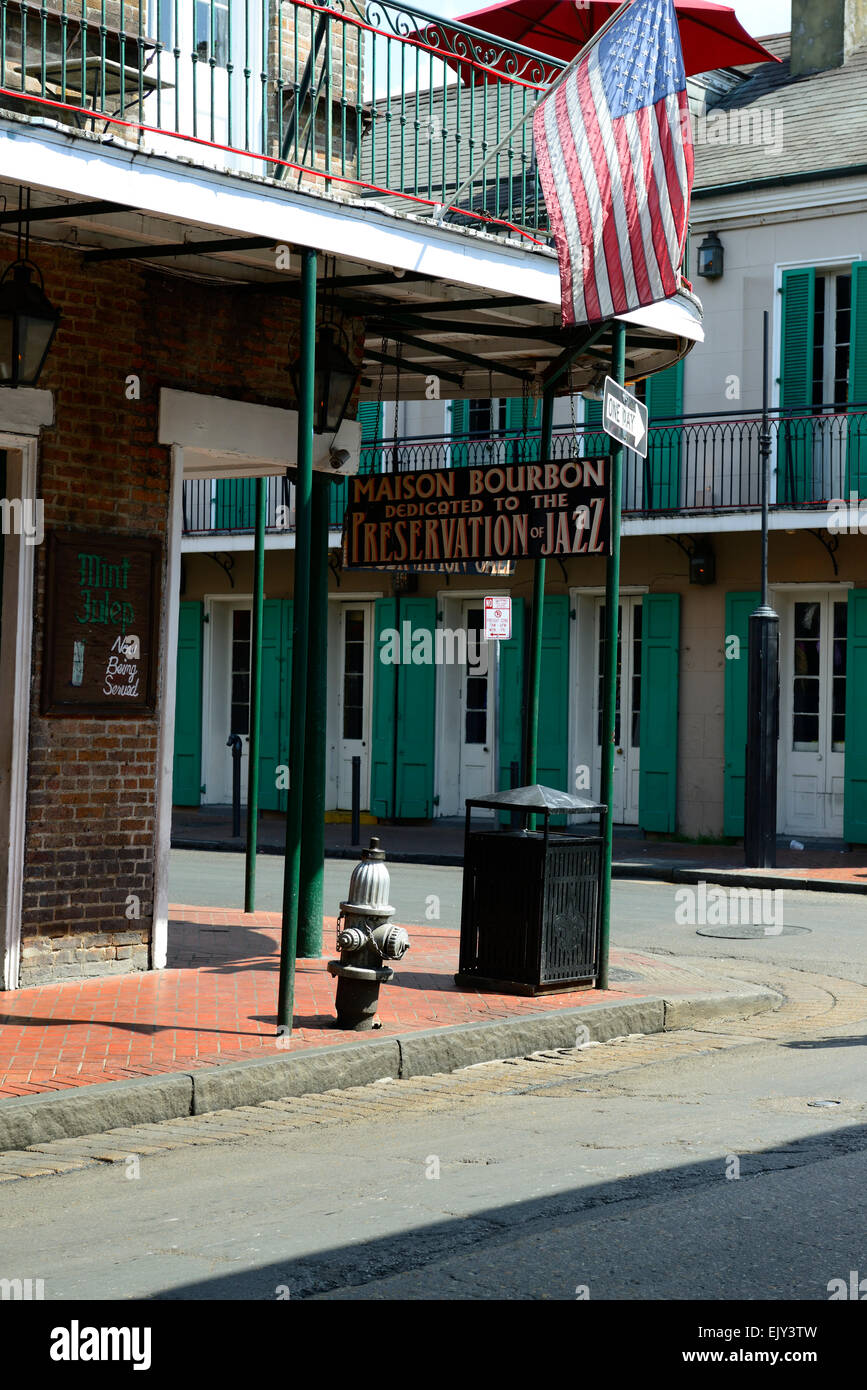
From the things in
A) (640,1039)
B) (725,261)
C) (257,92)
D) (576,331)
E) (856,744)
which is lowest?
(640,1039)

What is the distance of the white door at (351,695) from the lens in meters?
22.8

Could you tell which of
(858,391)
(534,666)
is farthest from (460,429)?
(534,666)

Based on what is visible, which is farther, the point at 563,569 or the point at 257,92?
the point at 563,569

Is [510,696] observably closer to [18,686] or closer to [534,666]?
[534,666]

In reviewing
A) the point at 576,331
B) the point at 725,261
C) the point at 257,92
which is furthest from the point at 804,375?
the point at 257,92

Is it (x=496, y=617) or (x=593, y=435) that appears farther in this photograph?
(x=593, y=435)

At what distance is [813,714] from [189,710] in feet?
29.6

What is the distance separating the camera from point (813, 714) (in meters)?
19.3

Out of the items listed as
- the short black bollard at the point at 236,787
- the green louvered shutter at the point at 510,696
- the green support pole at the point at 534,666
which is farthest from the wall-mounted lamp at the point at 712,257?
the green support pole at the point at 534,666

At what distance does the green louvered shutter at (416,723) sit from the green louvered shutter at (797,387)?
196 inches

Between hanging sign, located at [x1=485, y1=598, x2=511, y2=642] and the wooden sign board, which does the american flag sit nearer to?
the wooden sign board

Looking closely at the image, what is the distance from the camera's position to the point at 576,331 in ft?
33.2

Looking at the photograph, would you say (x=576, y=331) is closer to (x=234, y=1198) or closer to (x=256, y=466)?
(x=256, y=466)

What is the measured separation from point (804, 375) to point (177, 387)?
11590 millimetres
